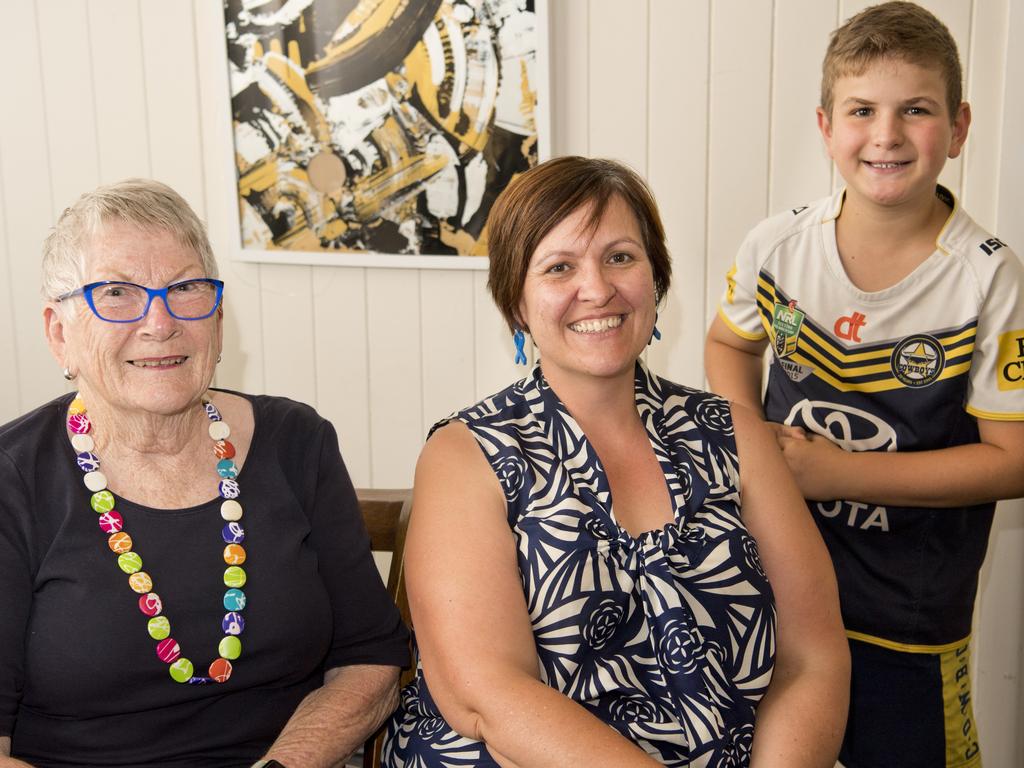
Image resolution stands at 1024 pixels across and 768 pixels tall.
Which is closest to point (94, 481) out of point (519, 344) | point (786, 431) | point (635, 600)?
point (519, 344)

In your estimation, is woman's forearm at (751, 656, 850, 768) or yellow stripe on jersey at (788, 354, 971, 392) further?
yellow stripe on jersey at (788, 354, 971, 392)

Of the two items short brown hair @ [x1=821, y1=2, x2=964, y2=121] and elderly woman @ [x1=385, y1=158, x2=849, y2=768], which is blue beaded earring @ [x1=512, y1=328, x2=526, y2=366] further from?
short brown hair @ [x1=821, y1=2, x2=964, y2=121]

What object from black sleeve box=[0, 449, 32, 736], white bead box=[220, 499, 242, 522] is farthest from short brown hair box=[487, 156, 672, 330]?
black sleeve box=[0, 449, 32, 736]

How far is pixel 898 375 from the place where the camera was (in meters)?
1.78

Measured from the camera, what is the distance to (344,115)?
99.5 inches

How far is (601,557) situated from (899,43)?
1.00 metres

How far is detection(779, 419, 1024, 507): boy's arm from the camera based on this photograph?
1726mm

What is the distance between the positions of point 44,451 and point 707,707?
40.2 inches

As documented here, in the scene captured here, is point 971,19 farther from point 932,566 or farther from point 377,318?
point 377,318

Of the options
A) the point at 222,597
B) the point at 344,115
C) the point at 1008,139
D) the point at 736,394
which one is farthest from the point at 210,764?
the point at 1008,139

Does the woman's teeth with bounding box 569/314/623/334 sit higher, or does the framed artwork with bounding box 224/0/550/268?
the framed artwork with bounding box 224/0/550/268

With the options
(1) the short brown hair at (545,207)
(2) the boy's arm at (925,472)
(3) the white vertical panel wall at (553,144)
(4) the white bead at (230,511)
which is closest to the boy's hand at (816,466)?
(2) the boy's arm at (925,472)

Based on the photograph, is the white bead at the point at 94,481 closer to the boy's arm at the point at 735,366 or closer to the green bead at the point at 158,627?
the green bead at the point at 158,627

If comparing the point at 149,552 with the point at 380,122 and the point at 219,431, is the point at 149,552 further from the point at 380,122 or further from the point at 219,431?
the point at 380,122
